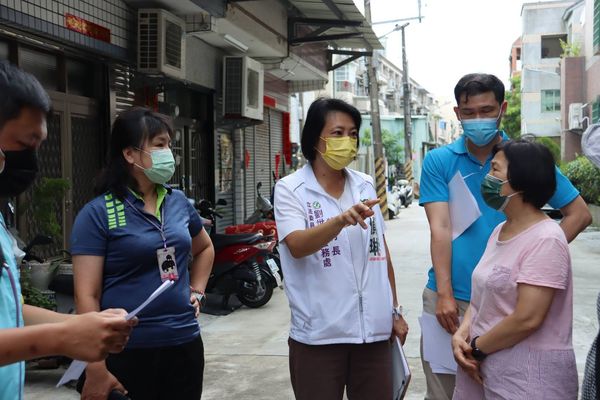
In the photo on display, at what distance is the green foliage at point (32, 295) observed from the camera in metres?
4.81

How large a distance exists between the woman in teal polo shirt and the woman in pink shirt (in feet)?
3.37

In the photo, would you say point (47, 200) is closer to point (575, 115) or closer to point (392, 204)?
point (392, 204)

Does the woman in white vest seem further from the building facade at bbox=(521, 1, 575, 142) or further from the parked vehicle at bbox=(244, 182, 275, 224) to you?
the building facade at bbox=(521, 1, 575, 142)

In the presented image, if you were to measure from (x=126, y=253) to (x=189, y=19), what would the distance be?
236 inches

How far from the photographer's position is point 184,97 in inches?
372

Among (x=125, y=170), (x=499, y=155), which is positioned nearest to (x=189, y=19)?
(x=125, y=170)

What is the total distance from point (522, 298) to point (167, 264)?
1249mm

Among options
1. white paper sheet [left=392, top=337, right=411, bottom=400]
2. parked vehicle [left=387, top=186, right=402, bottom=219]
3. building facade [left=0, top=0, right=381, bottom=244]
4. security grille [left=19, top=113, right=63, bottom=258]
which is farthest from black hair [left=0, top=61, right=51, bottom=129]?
parked vehicle [left=387, top=186, right=402, bottom=219]

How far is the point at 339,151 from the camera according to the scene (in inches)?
104

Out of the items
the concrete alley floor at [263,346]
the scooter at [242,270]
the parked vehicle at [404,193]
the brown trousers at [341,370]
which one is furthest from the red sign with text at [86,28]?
the parked vehicle at [404,193]

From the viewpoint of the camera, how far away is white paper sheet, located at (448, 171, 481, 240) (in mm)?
2832

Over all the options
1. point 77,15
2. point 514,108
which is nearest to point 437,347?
point 77,15

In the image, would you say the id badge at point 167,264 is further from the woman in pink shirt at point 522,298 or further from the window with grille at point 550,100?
the window with grille at point 550,100

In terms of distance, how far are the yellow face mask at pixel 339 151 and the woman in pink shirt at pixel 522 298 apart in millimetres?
544
